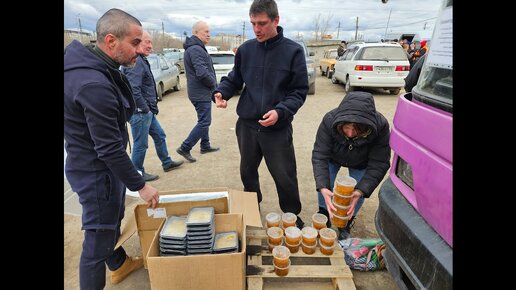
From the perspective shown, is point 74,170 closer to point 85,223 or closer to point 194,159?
point 85,223

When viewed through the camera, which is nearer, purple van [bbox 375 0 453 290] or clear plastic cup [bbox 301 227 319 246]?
purple van [bbox 375 0 453 290]

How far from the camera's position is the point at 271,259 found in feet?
7.13

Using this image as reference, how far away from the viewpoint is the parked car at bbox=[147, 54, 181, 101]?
9.34 metres

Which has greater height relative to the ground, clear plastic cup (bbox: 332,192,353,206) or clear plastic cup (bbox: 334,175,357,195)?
clear plastic cup (bbox: 334,175,357,195)

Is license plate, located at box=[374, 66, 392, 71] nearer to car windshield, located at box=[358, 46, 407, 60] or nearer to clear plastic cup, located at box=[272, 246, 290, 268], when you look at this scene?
car windshield, located at box=[358, 46, 407, 60]

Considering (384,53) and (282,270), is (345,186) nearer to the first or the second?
(282,270)

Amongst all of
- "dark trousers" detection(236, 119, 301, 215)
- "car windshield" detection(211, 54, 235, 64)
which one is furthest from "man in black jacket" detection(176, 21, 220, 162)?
"car windshield" detection(211, 54, 235, 64)

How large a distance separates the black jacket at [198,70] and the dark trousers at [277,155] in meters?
1.85

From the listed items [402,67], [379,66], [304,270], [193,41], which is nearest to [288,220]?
[304,270]

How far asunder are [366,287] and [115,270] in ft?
6.10

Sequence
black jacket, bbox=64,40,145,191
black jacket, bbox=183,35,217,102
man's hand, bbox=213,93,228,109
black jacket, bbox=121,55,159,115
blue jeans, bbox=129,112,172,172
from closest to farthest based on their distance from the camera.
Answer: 1. black jacket, bbox=64,40,145,191
2. man's hand, bbox=213,93,228,109
3. black jacket, bbox=121,55,159,115
4. blue jeans, bbox=129,112,172,172
5. black jacket, bbox=183,35,217,102

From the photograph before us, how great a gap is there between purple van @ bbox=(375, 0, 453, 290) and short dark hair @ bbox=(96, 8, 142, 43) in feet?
5.39

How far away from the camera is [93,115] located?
150 cm
